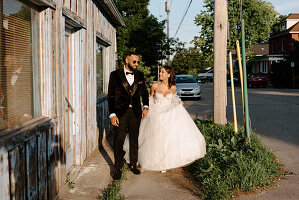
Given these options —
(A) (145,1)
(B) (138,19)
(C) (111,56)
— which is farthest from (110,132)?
(A) (145,1)

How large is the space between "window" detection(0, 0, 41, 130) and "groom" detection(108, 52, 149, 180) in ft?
4.75

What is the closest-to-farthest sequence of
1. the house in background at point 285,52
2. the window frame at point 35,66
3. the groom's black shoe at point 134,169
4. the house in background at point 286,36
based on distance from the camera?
the window frame at point 35,66
the groom's black shoe at point 134,169
the house in background at point 285,52
the house in background at point 286,36

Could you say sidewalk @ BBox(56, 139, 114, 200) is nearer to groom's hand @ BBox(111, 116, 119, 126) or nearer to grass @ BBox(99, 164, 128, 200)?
grass @ BBox(99, 164, 128, 200)

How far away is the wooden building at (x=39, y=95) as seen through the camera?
117 inches

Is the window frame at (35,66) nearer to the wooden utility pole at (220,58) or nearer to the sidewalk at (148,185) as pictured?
the sidewalk at (148,185)

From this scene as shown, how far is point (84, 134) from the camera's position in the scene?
241 inches

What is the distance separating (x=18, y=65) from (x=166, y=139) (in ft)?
9.33

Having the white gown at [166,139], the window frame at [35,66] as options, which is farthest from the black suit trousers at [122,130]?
the window frame at [35,66]

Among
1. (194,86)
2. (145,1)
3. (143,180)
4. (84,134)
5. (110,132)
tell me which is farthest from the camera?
(145,1)

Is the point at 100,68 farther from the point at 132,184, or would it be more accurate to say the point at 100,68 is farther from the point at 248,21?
the point at 248,21

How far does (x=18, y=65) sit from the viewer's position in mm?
3334

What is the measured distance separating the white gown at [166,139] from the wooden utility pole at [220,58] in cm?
241

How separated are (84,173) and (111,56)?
5.05 meters

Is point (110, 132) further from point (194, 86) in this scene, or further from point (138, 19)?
point (138, 19)
